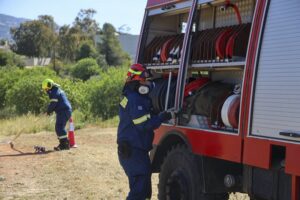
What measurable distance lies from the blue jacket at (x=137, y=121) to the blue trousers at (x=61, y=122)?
6.45 meters

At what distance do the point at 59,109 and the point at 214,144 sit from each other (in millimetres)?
7806

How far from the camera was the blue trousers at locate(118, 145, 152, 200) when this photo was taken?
582 cm

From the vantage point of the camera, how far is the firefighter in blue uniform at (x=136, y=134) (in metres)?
5.72

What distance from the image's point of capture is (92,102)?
69.9 ft

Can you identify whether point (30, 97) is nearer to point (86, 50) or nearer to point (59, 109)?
point (59, 109)

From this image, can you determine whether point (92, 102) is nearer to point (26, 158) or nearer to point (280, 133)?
point (26, 158)

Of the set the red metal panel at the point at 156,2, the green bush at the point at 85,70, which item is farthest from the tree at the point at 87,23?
the red metal panel at the point at 156,2

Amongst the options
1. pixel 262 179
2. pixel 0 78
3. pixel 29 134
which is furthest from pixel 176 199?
pixel 0 78

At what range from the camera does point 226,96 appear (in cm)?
529

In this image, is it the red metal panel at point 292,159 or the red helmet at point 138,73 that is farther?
the red helmet at point 138,73

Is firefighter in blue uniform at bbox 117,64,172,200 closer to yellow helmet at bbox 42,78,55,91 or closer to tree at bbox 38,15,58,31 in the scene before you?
yellow helmet at bbox 42,78,55,91

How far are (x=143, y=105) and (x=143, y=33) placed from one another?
156cm

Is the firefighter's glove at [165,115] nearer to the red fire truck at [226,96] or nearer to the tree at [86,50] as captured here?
the red fire truck at [226,96]

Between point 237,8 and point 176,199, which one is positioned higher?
Answer: point 237,8
